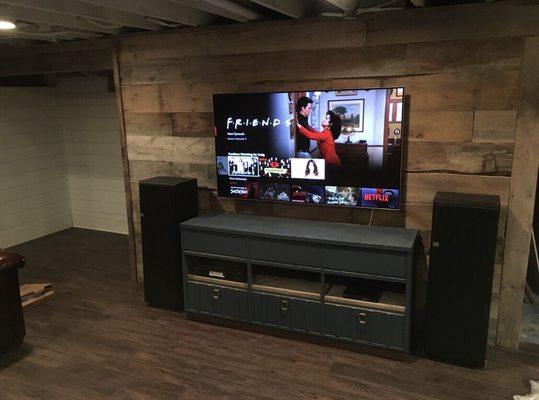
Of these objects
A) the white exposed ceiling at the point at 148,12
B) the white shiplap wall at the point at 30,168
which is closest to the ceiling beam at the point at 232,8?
the white exposed ceiling at the point at 148,12

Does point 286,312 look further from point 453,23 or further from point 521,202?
point 453,23

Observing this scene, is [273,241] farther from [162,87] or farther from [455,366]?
[162,87]

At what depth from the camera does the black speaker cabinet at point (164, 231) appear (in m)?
3.52

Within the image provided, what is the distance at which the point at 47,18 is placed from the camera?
3.24 metres

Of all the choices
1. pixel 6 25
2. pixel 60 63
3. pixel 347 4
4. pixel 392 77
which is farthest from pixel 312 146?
pixel 60 63

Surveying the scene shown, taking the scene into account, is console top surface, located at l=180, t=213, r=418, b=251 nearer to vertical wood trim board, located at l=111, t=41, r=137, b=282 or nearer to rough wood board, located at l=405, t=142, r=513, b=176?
rough wood board, located at l=405, t=142, r=513, b=176

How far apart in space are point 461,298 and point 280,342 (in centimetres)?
122

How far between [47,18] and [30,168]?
9.40 feet

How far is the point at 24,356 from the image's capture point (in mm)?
3137

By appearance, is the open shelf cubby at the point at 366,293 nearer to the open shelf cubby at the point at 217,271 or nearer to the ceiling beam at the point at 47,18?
the open shelf cubby at the point at 217,271

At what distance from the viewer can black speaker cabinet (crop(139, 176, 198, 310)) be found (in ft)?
11.5

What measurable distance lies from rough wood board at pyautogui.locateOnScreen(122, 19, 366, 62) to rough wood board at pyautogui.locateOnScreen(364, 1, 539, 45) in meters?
0.14

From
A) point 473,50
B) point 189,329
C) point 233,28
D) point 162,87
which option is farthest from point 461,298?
point 162,87

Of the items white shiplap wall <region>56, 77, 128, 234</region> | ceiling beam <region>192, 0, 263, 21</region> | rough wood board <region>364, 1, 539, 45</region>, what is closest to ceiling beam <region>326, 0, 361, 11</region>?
rough wood board <region>364, 1, 539, 45</region>
